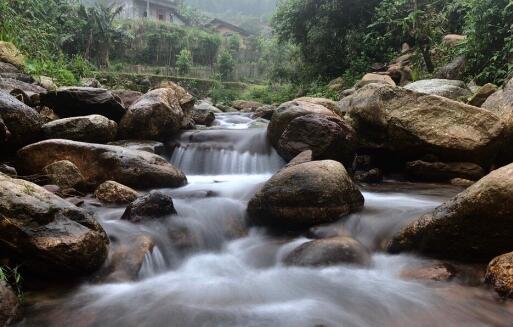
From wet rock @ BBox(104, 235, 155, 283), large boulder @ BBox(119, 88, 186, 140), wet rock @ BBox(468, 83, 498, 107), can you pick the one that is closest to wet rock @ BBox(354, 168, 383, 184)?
wet rock @ BBox(468, 83, 498, 107)

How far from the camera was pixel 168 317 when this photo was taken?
390 cm

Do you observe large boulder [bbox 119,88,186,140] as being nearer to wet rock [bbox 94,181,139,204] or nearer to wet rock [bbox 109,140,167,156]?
wet rock [bbox 109,140,167,156]

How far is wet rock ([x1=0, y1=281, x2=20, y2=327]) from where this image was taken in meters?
3.52

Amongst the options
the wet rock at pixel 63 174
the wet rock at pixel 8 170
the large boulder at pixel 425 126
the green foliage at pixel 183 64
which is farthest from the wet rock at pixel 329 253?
the green foliage at pixel 183 64

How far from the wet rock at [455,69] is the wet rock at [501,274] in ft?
29.9

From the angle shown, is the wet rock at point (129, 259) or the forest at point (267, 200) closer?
the forest at point (267, 200)

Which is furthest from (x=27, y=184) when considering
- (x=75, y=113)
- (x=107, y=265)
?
(x=75, y=113)

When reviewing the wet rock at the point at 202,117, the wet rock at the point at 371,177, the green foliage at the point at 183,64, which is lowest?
the wet rock at the point at 371,177

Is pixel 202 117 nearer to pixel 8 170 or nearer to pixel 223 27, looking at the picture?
pixel 8 170

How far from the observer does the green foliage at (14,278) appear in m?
3.88

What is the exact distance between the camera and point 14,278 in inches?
159

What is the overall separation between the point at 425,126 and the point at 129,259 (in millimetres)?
5622

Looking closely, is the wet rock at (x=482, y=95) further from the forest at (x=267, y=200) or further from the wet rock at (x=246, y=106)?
the wet rock at (x=246, y=106)

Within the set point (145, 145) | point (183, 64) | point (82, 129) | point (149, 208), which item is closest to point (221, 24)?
point (183, 64)
